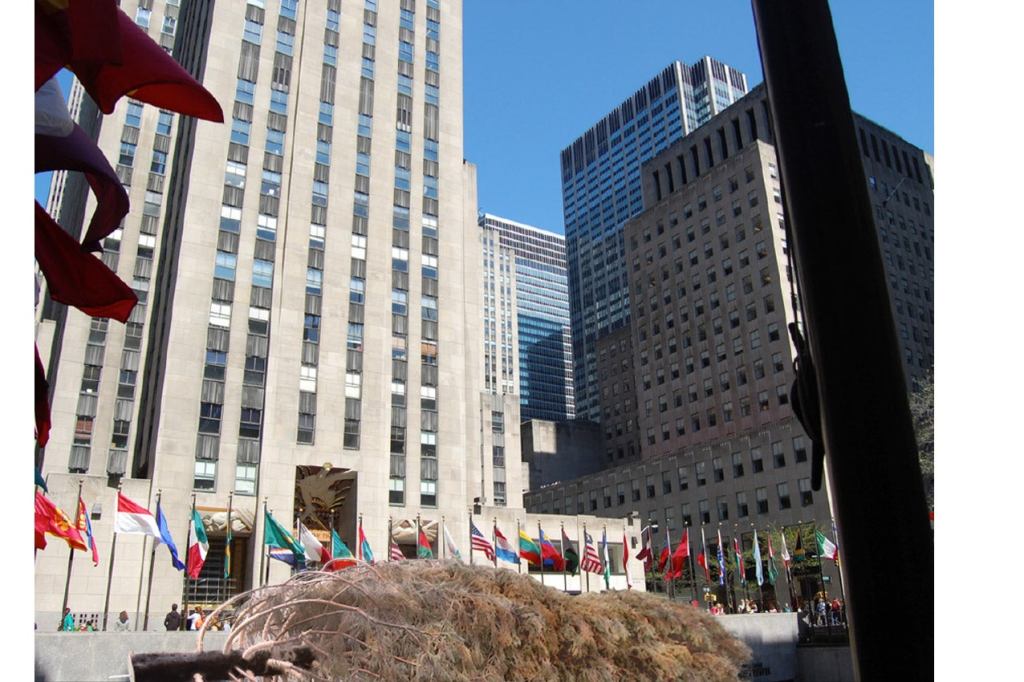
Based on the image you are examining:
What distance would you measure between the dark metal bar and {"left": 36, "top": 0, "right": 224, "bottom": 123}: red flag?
2.82 m

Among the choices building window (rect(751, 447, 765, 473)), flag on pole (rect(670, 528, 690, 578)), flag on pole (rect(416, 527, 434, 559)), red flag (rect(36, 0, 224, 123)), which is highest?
building window (rect(751, 447, 765, 473))

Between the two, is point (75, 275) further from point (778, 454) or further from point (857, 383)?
point (778, 454)

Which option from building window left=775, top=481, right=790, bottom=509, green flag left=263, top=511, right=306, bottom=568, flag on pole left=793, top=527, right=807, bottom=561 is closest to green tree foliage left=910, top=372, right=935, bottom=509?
flag on pole left=793, top=527, right=807, bottom=561

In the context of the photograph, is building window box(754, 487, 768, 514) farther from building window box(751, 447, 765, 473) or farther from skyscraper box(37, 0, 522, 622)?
skyscraper box(37, 0, 522, 622)

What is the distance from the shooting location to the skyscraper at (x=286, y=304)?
52.9 metres

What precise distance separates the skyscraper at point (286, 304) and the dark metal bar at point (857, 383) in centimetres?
5047

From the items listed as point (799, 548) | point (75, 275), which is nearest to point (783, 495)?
point (799, 548)

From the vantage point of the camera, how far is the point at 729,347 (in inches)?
4053

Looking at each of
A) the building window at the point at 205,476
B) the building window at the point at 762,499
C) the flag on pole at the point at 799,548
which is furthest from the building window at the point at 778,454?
the building window at the point at 205,476

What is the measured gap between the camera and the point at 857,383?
2.29 metres

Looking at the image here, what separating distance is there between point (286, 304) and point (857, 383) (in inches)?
2315

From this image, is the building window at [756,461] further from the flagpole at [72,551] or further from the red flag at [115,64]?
the red flag at [115,64]

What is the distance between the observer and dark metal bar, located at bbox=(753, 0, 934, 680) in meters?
2.20

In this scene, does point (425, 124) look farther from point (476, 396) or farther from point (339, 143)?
point (476, 396)
